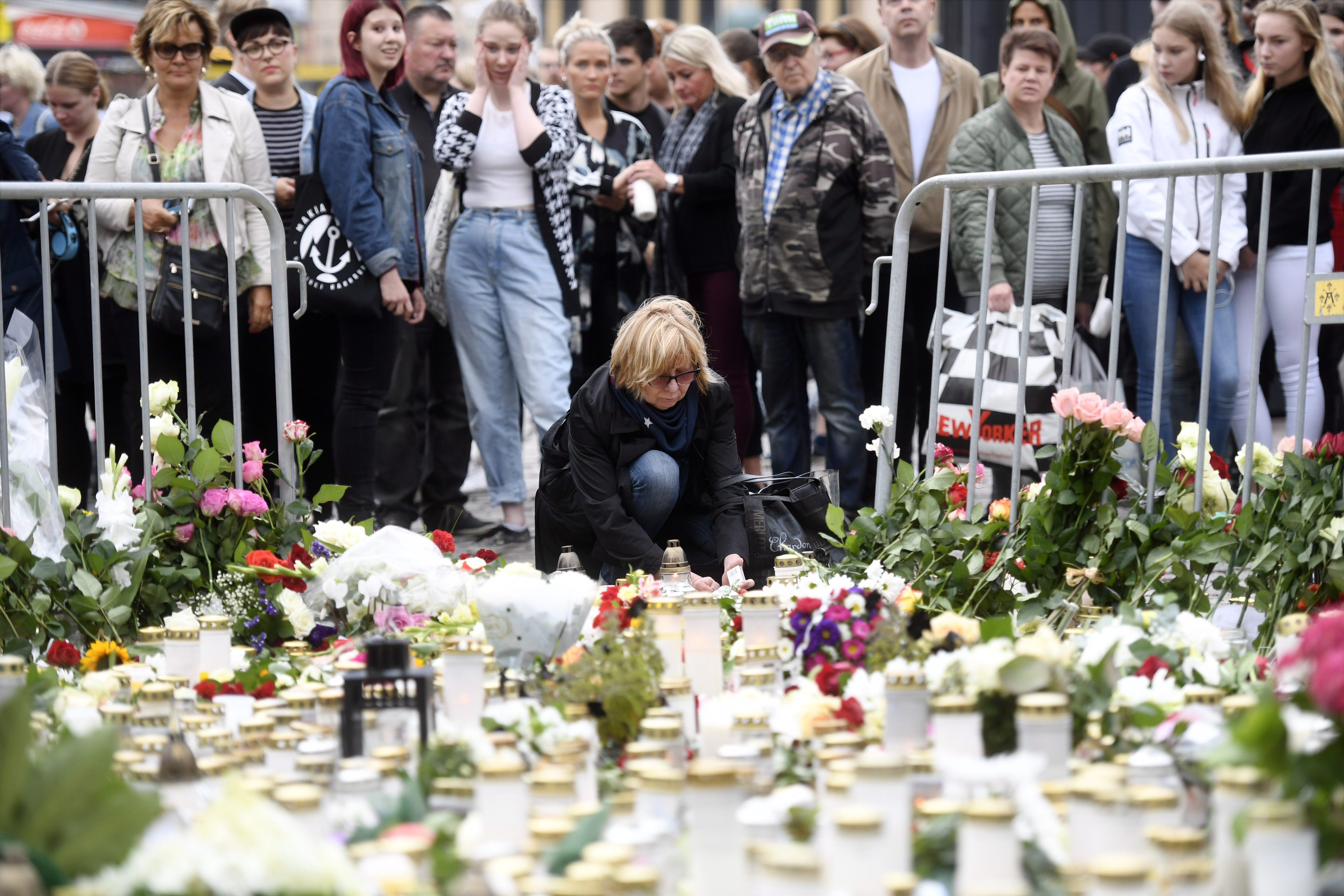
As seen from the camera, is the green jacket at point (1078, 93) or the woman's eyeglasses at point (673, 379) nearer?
the woman's eyeglasses at point (673, 379)

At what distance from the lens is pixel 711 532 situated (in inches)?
192

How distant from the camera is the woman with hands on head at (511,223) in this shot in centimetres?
590

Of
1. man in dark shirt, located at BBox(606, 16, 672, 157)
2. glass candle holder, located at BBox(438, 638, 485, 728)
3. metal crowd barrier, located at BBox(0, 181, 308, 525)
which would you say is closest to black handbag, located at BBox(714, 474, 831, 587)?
metal crowd barrier, located at BBox(0, 181, 308, 525)

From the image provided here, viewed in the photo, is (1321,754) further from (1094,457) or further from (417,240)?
(417,240)

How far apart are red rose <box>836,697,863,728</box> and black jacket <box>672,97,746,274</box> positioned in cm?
382

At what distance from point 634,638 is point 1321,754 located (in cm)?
131

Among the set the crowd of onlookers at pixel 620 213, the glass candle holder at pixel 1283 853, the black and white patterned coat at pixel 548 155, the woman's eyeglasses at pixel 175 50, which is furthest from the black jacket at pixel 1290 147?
the glass candle holder at pixel 1283 853

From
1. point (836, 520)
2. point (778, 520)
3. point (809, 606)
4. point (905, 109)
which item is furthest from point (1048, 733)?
point (905, 109)

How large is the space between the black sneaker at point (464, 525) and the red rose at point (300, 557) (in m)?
1.94

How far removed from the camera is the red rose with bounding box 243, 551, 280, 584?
13.3ft

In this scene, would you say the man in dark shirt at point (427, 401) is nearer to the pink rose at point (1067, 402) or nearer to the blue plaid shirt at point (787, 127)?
the blue plaid shirt at point (787, 127)

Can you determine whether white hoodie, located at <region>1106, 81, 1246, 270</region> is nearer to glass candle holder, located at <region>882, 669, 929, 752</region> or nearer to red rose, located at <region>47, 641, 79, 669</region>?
glass candle holder, located at <region>882, 669, 929, 752</region>

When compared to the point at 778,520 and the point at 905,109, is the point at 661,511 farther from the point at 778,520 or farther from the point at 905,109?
the point at 905,109

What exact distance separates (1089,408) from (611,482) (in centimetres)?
152
